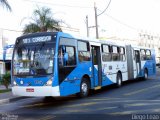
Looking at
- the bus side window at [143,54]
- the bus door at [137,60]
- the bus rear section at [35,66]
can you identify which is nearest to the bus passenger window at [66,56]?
the bus rear section at [35,66]

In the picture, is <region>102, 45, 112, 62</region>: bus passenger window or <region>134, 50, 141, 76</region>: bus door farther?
<region>134, 50, 141, 76</region>: bus door

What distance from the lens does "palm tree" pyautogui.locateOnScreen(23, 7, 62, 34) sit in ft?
89.2

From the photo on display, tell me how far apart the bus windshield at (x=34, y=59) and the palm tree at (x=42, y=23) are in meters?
13.8

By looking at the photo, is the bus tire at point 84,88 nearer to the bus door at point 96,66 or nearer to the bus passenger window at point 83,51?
the bus door at point 96,66

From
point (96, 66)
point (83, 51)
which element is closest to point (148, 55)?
point (96, 66)

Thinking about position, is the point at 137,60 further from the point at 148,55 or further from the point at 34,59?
the point at 34,59

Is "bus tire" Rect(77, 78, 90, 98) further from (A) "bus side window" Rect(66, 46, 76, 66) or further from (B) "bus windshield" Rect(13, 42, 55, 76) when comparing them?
(B) "bus windshield" Rect(13, 42, 55, 76)

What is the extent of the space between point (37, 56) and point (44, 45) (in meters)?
0.55

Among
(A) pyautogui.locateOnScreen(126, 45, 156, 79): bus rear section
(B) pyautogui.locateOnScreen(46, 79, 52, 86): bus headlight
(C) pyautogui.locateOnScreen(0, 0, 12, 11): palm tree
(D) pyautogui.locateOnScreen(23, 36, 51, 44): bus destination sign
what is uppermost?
(C) pyautogui.locateOnScreen(0, 0, 12, 11): palm tree

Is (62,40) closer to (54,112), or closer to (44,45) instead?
(44,45)

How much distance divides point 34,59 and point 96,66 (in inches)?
182

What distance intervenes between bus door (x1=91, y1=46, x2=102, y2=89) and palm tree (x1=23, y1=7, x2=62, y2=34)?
1108 cm

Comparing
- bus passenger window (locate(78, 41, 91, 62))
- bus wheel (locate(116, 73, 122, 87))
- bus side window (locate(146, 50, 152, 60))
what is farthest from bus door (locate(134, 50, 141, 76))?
bus passenger window (locate(78, 41, 91, 62))

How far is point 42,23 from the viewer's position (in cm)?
2755
